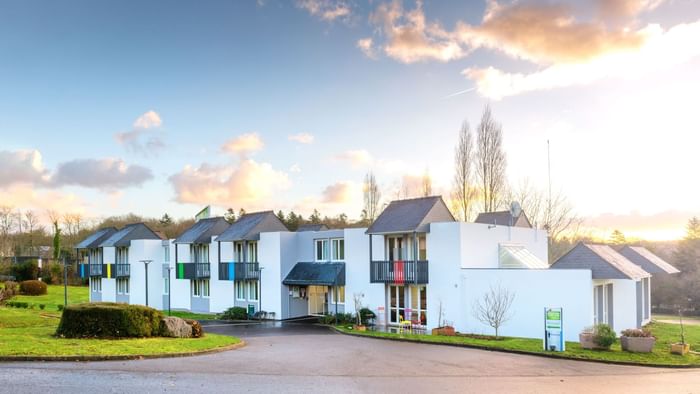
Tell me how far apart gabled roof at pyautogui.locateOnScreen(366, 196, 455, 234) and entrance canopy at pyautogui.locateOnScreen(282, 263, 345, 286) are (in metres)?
3.87

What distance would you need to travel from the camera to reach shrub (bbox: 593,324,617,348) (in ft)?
62.5

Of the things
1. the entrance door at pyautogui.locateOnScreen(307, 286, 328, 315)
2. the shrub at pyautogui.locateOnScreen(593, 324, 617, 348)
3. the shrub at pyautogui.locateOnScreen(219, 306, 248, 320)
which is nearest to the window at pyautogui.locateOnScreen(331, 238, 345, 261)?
the entrance door at pyautogui.locateOnScreen(307, 286, 328, 315)

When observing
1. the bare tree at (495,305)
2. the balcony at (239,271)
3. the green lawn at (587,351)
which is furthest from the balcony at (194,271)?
the bare tree at (495,305)

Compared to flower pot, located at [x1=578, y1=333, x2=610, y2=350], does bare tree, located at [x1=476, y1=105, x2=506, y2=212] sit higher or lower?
higher

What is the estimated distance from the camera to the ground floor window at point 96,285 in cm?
5103

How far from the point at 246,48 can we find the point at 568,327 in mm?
18486

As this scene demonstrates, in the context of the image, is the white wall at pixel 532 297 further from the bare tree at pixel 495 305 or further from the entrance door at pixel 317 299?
the entrance door at pixel 317 299

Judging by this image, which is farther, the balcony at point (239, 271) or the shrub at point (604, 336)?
the balcony at point (239, 271)

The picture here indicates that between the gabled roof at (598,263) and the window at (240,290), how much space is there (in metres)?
20.9

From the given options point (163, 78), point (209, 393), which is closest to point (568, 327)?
point (209, 393)

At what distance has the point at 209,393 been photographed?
36.2ft

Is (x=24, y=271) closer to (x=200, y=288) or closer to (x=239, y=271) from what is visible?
(x=200, y=288)

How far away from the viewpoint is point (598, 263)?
23.3 m

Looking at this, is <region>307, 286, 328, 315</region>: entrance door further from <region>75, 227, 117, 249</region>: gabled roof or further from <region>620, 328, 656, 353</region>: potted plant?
<region>75, 227, 117, 249</region>: gabled roof
